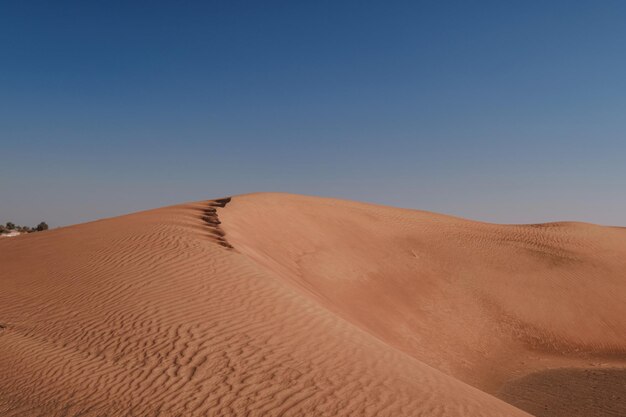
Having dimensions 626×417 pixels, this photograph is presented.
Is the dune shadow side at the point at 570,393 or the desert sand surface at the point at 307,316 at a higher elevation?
the desert sand surface at the point at 307,316

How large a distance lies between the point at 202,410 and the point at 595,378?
1155 cm

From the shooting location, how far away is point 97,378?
608 cm

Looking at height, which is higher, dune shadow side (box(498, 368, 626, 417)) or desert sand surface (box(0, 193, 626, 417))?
desert sand surface (box(0, 193, 626, 417))

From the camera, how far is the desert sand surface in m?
5.77

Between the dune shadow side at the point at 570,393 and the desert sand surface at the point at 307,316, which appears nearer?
the desert sand surface at the point at 307,316

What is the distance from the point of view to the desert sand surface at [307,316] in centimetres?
577

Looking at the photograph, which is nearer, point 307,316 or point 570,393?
point 307,316

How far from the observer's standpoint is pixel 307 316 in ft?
27.7

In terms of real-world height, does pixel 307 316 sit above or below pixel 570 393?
above

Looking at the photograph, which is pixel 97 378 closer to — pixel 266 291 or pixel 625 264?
pixel 266 291

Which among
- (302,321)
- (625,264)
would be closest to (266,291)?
(302,321)

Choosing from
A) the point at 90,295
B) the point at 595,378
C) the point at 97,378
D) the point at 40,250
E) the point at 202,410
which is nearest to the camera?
the point at 202,410

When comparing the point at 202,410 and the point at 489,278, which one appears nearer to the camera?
the point at 202,410

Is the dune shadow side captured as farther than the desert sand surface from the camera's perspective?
Yes
